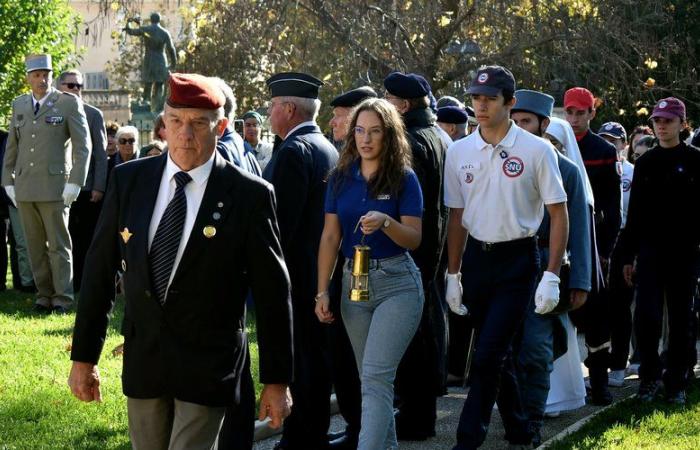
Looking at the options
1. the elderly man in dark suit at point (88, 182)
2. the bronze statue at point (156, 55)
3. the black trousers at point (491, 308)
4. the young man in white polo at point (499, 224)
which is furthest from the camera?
the bronze statue at point (156, 55)

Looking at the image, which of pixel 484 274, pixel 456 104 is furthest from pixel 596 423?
pixel 456 104

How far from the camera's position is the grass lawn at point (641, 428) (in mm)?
7168

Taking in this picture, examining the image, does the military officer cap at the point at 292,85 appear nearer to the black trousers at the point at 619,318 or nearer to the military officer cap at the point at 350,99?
the military officer cap at the point at 350,99

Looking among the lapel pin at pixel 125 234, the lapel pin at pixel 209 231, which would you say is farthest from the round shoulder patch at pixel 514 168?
the lapel pin at pixel 125 234

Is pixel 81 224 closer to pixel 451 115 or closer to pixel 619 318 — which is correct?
pixel 451 115

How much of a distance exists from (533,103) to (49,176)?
5779mm

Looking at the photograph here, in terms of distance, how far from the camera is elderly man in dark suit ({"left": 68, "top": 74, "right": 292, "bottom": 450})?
445 cm

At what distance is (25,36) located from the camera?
32406 millimetres

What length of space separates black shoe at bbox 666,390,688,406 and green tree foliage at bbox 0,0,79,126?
82.6 ft

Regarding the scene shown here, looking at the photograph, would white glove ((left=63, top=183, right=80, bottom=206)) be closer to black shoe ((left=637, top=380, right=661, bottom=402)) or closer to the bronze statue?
black shoe ((left=637, top=380, right=661, bottom=402))

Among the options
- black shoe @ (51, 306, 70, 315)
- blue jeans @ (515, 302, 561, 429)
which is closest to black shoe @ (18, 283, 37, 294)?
black shoe @ (51, 306, 70, 315)

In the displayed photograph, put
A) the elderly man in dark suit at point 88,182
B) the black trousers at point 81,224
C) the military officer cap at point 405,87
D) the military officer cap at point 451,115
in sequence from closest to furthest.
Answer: the military officer cap at point 405,87 < the military officer cap at point 451,115 < the elderly man in dark suit at point 88,182 < the black trousers at point 81,224

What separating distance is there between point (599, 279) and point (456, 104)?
3001 millimetres

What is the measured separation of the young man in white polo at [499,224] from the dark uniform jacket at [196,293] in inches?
90.3
